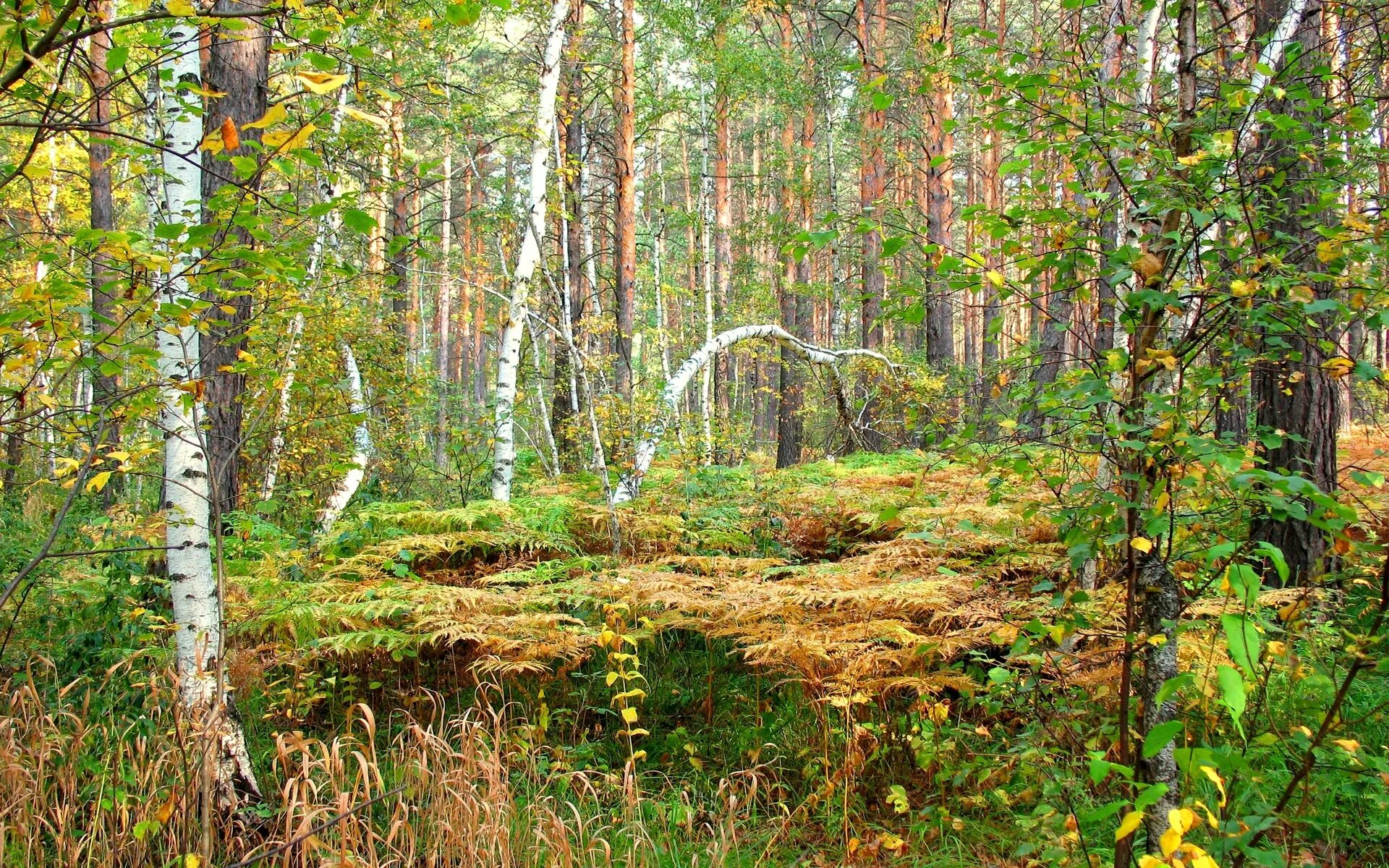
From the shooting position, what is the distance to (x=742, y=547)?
5551 mm

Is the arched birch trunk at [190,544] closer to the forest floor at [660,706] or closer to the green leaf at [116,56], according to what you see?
the forest floor at [660,706]

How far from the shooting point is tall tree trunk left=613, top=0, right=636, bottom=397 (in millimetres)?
10430

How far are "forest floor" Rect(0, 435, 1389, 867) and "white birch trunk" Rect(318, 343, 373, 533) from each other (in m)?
1.16

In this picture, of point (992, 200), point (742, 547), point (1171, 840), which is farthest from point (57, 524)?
point (992, 200)

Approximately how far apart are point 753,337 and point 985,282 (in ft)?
20.0

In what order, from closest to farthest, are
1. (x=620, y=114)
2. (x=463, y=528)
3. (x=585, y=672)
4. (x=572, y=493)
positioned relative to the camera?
1. (x=585, y=672)
2. (x=463, y=528)
3. (x=572, y=493)
4. (x=620, y=114)

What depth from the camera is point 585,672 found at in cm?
444

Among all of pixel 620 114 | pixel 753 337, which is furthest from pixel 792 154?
pixel 753 337

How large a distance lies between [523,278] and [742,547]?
3.23m

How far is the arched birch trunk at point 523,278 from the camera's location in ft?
22.5

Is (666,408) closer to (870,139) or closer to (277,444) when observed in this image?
(277,444)

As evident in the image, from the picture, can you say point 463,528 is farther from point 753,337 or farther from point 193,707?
point 753,337

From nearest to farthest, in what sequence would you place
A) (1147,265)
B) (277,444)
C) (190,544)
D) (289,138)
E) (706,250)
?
(289,138)
(1147,265)
(190,544)
(277,444)
(706,250)

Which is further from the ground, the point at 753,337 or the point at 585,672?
the point at 753,337
